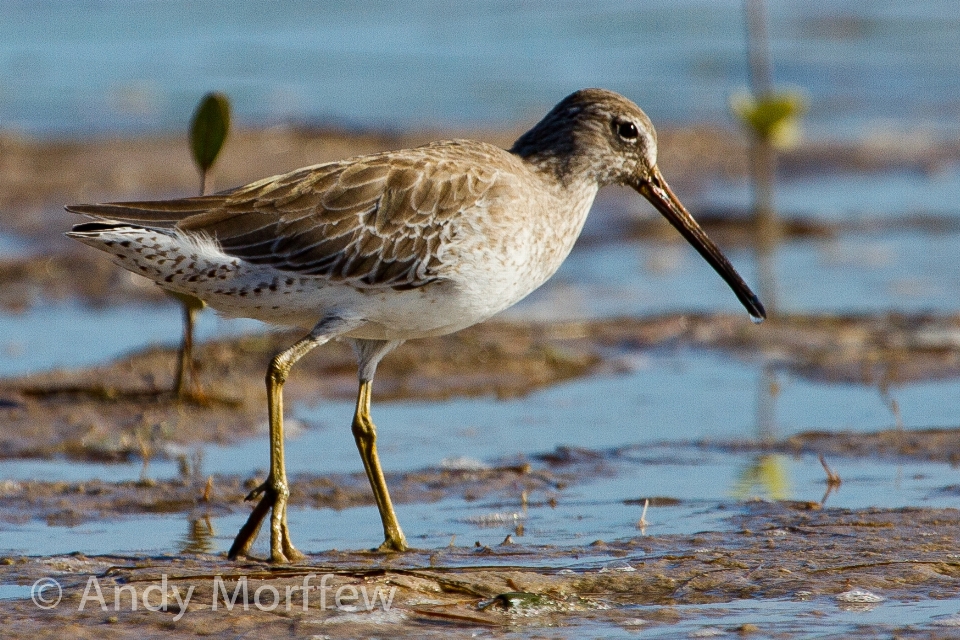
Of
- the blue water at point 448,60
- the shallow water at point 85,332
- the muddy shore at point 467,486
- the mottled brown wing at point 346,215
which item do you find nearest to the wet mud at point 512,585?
the muddy shore at point 467,486

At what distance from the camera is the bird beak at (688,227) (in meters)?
7.20

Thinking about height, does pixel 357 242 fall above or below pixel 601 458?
above

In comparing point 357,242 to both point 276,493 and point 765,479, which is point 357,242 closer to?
point 276,493

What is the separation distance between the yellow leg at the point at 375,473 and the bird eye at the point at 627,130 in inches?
64.3

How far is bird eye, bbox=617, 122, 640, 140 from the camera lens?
6926 mm

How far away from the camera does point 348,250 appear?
6.18m

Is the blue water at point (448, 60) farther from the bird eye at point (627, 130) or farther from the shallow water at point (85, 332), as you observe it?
the bird eye at point (627, 130)

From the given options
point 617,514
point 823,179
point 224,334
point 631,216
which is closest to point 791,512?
point 617,514

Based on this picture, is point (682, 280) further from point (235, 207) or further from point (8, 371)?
point (235, 207)

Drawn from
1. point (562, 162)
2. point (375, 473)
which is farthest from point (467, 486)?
point (562, 162)

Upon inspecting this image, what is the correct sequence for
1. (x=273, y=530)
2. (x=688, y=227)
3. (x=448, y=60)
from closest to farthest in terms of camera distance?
(x=273, y=530), (x=688, y=227), (x=448, y=60)

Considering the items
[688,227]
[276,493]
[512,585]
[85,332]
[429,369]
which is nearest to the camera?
[512,585]

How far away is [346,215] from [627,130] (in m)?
1.47

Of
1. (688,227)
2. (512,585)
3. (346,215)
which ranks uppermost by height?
(688,227)
